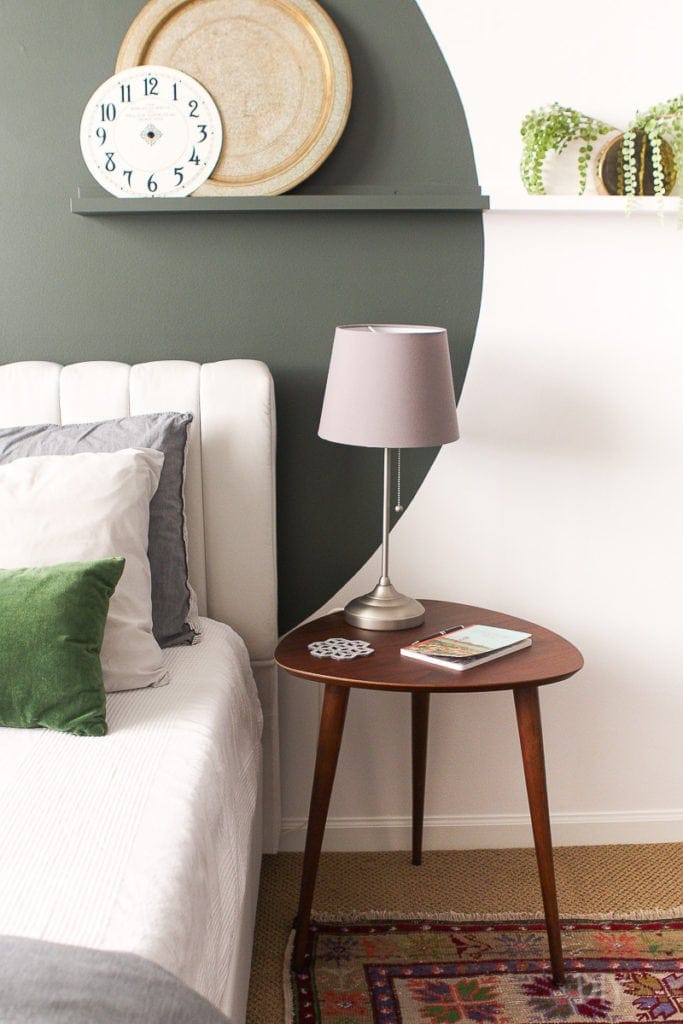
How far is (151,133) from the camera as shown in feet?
6.81

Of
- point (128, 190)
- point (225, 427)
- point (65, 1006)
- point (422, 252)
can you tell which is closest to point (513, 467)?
point (422, 252)

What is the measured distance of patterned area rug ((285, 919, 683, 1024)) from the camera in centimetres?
182

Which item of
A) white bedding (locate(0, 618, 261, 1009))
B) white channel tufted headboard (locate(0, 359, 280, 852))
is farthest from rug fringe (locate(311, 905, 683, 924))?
white channel tufted headboard (locate(0, 359, 280, 852))

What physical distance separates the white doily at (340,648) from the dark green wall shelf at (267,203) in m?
0.92

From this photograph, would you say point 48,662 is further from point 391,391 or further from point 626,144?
point 626,144

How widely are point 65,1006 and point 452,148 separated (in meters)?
1.86

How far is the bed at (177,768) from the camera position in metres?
1.04

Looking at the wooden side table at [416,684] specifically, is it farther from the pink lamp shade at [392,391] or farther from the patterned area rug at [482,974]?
the pink lamp shade at [392,391]

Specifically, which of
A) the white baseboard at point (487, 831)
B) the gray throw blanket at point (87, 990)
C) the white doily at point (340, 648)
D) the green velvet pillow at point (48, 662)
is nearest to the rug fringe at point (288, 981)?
the white baseboard at point (487, 831)

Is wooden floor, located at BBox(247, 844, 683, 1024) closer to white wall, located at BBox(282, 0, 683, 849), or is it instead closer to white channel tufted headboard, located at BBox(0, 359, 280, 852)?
white wall, located at BBox(282, 0, 683, 849)

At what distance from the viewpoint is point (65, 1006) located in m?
0.88

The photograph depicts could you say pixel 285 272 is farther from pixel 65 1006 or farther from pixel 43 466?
pixel 65 1006

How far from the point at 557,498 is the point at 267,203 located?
947 millimetres

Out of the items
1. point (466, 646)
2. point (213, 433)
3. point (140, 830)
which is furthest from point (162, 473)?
point (140, 830)
